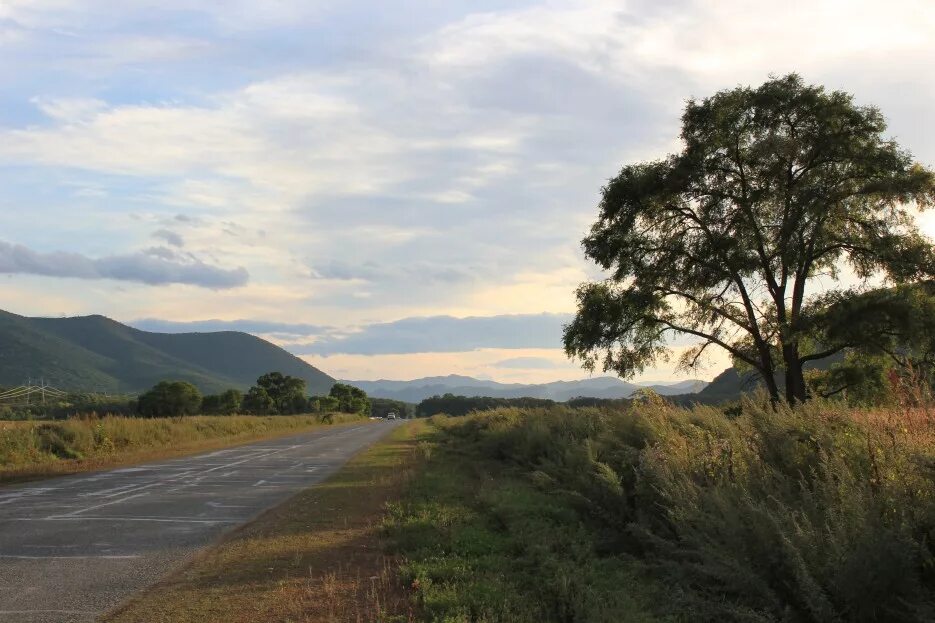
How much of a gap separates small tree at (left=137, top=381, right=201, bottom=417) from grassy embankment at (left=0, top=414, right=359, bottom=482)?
54.0 meters

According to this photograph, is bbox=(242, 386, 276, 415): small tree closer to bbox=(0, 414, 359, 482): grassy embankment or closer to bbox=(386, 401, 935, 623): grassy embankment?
bbox=(0, 414, 359, 482): grassy embankment

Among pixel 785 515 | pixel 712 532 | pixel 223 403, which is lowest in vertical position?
pixel 223 403

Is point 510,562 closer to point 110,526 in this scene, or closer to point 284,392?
point 110,526

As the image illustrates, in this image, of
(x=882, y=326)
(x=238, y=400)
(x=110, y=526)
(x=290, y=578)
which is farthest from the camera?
(x=238, y=400)

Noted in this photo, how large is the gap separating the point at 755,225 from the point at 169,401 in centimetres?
8211

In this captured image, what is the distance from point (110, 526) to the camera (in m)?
10.5

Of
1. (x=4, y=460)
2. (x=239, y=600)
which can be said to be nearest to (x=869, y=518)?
(x=239, y=600)

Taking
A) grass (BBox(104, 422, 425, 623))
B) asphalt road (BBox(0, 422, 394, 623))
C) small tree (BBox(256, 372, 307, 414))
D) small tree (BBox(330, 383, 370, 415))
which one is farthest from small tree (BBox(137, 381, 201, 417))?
grass (BBox(104, 422, 425, 623))

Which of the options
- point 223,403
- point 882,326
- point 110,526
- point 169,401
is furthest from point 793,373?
point 223,403

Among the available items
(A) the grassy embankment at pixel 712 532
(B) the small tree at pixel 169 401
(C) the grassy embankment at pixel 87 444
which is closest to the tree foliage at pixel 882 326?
(A) the grassy embankment at pixel 712 532

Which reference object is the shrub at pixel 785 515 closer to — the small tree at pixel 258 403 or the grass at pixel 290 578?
the grass at pixel 290 578

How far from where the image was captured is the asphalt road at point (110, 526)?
6785mm

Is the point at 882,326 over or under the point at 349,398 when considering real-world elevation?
over

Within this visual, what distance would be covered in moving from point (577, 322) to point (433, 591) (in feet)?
65.8
